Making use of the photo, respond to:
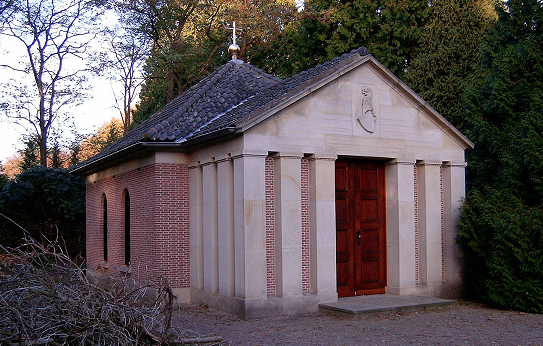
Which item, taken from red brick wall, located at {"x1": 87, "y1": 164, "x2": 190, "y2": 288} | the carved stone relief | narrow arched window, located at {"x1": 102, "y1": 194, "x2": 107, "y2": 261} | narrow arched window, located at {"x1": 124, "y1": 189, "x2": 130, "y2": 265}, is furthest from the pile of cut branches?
narrow arched window, located at {"x1": 102, "y1": 194, "x2": 107, "y2": 261}

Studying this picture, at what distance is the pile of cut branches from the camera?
640cm

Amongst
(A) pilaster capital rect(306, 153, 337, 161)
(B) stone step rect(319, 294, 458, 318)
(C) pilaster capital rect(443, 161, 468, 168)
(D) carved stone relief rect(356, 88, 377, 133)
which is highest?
(D) carved stone relief rect(356, 88, 377, 133)

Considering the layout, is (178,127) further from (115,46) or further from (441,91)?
(115,46)

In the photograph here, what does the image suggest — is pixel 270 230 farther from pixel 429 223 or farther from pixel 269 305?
pixel 429 223

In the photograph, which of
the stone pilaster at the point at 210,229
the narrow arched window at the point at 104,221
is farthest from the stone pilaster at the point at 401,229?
the narrow arched window at the point at 104,221

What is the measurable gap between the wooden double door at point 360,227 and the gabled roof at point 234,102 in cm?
209

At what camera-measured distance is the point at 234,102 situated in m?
15.2

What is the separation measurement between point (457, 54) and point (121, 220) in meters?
16.9

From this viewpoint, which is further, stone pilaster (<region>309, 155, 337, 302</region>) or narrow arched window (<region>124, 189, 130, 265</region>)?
narrow arched window (<region>124, 189, 130, 265</region>)

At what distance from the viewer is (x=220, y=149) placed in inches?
497

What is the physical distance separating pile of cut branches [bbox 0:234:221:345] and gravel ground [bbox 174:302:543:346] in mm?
2464

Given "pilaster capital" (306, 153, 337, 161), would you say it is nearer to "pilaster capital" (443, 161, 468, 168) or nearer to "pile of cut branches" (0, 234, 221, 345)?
"pilaster capital" (443, 161, 468, 168)

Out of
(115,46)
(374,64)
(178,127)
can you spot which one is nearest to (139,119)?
(115,46)

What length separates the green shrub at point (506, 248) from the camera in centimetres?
1196
